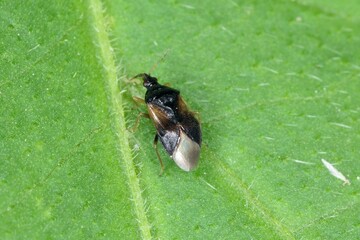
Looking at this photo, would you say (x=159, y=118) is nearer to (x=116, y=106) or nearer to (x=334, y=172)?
(x=116, y=106)

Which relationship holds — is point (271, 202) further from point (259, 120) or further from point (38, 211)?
point (38, 211)

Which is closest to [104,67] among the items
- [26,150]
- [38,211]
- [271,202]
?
[26,150]

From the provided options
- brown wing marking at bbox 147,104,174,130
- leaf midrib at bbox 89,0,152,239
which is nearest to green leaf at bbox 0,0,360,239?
leaf midrib at bbox 89,0,152,239

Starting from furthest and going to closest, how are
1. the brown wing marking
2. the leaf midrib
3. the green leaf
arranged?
the brown wing marking, the leaf midrib, the green leaf

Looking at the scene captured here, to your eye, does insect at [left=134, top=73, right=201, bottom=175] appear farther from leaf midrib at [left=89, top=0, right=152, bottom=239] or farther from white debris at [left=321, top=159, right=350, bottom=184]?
white debris at [left=321, top=159, right=350, bottom=184]

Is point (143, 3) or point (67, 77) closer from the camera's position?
point (67, 77)

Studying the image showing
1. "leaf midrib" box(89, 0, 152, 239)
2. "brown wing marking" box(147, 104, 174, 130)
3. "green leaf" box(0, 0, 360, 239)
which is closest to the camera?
"green leaf" box(0, 0, 360, 239)
